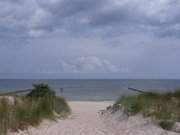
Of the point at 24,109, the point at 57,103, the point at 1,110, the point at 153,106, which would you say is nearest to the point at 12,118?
the point at 1,110

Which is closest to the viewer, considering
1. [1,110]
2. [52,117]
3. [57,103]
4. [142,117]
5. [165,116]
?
[1,110]

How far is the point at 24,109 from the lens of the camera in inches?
527

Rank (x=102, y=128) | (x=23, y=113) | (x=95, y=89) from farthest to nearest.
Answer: (x=95, y=89) < (x=102, y=128) < (x=23, y=113)

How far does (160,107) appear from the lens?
47.3 feet

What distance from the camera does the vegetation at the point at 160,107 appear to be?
507 inches

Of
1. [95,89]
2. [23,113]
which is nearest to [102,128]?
[23,113]

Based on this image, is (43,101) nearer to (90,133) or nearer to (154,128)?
(90,133)

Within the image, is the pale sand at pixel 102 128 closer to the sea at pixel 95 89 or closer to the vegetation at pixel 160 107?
the vegetation at pixel 160 107

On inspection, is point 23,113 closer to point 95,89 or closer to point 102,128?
point 102,128

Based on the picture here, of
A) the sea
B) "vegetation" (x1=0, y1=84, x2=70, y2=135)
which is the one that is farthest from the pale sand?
the sea

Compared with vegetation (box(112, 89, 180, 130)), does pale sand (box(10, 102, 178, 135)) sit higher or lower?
lower

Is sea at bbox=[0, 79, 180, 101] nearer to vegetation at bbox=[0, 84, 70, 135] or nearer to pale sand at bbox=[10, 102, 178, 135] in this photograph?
pale sand at bbox=[10, 102, 178, 135]

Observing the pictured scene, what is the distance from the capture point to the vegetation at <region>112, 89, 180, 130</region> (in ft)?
42.2

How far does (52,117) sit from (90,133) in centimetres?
354
